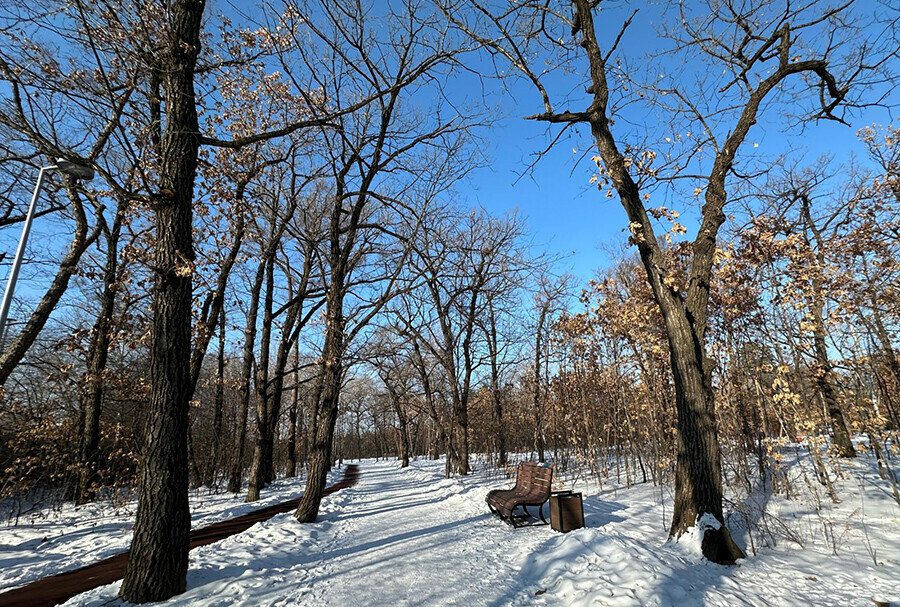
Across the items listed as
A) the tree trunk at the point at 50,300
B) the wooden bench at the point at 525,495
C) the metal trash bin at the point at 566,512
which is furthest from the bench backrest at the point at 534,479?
the tree trunk at the point at 50,300

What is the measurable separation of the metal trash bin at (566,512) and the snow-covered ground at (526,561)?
0.24 m

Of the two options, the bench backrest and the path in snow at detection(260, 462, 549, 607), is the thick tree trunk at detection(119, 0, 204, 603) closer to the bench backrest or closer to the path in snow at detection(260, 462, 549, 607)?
the path in snow at detection(260, 462, 549, 607)

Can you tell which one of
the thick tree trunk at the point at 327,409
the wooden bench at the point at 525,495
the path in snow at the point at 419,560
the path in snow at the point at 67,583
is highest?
the thick tree trunk at the point at 327,409

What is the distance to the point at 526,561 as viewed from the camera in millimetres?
5145

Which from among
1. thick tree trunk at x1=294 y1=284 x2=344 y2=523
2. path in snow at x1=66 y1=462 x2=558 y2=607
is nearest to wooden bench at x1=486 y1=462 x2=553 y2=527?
path in snow at x1=66 y1=462 x2=558 y2=607

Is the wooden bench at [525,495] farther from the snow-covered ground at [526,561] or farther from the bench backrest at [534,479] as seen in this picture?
the snow-covered ground at [526,561]

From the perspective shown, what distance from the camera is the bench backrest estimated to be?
284 inches

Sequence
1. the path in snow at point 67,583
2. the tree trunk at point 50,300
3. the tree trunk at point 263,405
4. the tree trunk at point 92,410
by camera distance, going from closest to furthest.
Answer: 1. the path in snow at point 67,583
2. the tree trunk at point 50,300
3. the tree trunk at point 92,410
4. the tree trunk at point 263,405

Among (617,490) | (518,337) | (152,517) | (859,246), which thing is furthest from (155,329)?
(518,337)

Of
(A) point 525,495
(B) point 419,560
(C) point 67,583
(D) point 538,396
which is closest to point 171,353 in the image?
(C) point 67,583

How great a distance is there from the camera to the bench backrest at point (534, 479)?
7219 mm

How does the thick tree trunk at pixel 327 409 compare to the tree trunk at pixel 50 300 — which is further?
the tree trunk at pixel 50 300

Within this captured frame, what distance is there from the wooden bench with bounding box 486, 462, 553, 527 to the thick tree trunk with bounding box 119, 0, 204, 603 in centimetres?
472

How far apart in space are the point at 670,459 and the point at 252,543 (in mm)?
8829
